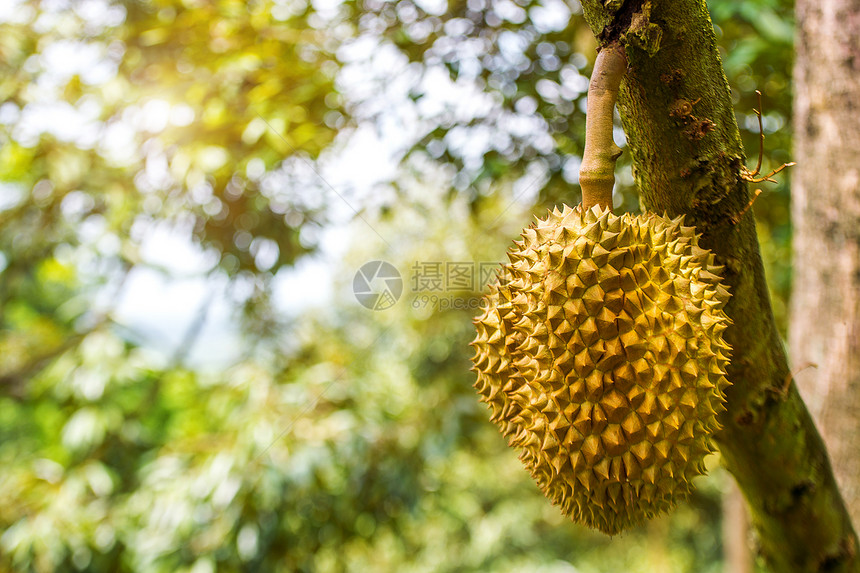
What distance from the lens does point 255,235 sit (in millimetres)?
2920

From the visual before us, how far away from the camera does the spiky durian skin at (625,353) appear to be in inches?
27.4

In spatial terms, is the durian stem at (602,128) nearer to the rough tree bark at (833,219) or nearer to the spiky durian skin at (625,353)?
the spiky durian skin at (625,353)

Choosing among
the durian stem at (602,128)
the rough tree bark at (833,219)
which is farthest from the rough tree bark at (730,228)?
the rough tree bark at (833,219)

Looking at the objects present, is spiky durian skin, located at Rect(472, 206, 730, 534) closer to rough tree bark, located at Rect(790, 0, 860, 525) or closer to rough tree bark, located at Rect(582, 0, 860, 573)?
rough tree bark, located at Rect(582, 0, 860, 573)

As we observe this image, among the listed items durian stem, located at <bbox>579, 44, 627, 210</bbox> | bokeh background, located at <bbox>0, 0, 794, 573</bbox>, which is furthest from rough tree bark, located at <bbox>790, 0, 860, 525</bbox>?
durian stem, located at <bbox>579, 44, 627, 210</bbox>

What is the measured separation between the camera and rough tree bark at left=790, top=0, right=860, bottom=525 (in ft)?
4.62

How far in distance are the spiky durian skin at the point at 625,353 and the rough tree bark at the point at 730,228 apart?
5 cm

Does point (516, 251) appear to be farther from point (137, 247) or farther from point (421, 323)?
point (421, 323)

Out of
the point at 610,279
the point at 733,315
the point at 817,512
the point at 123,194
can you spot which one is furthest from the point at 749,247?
the point at 123,194

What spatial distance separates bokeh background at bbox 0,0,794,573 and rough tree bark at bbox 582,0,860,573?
35.2 inches

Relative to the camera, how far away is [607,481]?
736mm

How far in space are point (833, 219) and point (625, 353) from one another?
1059mm

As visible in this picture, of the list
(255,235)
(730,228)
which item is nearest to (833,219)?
(730,228)

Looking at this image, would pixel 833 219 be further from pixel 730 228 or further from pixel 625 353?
pixel 625 353
